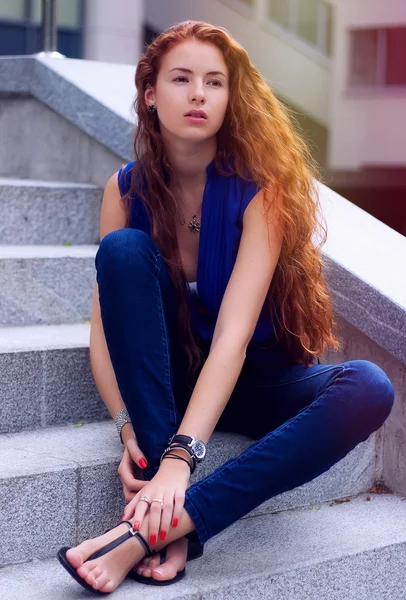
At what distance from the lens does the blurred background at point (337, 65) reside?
1560 cm

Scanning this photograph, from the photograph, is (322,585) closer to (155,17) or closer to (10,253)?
(10,253)

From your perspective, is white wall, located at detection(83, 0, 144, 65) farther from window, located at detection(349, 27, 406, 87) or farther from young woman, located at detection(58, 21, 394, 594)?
young woman, located at detection(58, 21, 394, 594)

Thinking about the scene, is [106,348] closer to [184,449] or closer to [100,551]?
[184,449]

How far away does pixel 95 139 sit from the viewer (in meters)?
3.59

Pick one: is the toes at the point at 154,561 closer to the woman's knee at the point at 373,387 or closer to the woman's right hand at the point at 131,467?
the woman's right hand at the point at 131,467

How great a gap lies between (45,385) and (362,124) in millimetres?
14977

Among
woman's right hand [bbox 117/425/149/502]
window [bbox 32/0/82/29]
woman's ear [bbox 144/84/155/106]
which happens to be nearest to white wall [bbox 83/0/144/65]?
window [bbox 32/0/82/29]

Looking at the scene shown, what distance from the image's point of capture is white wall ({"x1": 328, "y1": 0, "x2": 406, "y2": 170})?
648 inches

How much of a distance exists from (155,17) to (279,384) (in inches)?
583

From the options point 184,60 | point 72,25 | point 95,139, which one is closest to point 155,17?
point 72,25

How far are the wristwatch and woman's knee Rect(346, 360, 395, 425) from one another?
0.39 meters

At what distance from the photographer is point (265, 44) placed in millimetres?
15766

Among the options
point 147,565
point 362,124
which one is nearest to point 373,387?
point 147,565

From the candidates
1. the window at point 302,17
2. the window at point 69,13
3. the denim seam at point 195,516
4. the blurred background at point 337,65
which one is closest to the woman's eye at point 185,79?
the denim seam at point 195,516
